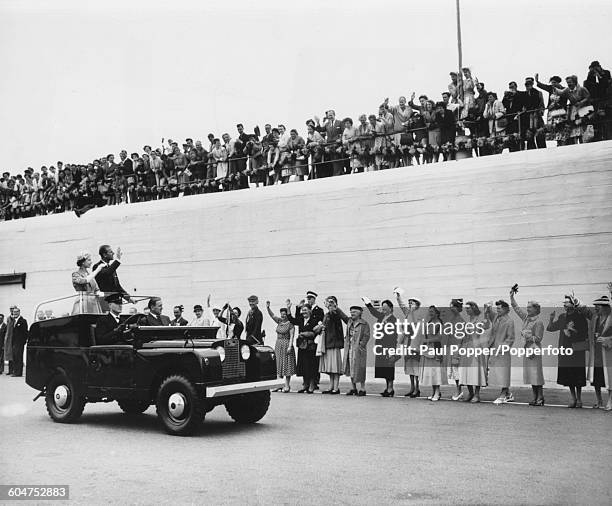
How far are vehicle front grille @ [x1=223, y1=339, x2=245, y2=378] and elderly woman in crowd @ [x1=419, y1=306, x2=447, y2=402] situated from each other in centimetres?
401

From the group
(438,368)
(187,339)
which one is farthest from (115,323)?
(438,368)

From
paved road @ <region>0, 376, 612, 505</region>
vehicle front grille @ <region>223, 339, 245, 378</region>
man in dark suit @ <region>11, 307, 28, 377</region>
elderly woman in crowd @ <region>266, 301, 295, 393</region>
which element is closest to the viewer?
paved road @ <region>0, 376, 612, 505</region>

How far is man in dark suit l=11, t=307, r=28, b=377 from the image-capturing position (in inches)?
655

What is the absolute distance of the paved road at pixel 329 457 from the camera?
17.1ft

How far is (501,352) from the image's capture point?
10.4 metres

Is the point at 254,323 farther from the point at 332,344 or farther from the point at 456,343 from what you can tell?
the point at 456,343

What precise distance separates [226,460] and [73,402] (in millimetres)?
3185

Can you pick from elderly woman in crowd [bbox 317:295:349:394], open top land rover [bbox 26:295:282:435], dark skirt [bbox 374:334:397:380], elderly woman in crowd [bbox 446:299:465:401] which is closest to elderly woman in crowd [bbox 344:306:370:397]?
elderly woman in crowd [bbox 317:295:349:394]

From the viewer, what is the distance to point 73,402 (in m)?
8.60

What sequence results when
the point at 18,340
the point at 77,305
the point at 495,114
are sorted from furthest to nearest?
the point at 18,340, the point at 495,114, the point at 77,305

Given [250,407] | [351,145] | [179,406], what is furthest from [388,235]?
[179,406]

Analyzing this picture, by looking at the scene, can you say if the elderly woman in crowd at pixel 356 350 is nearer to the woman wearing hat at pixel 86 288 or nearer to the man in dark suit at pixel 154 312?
the man in dark suit at pixel 154 312

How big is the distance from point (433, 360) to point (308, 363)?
2445mm

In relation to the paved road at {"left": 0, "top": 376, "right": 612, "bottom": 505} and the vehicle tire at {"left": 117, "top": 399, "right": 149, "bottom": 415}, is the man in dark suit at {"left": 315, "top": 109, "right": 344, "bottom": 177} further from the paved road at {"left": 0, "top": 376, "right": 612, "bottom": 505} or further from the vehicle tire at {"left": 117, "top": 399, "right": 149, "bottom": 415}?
the vehicle tire at {"left": 117, "top": 399, "right": 149, "bottom": 415}
